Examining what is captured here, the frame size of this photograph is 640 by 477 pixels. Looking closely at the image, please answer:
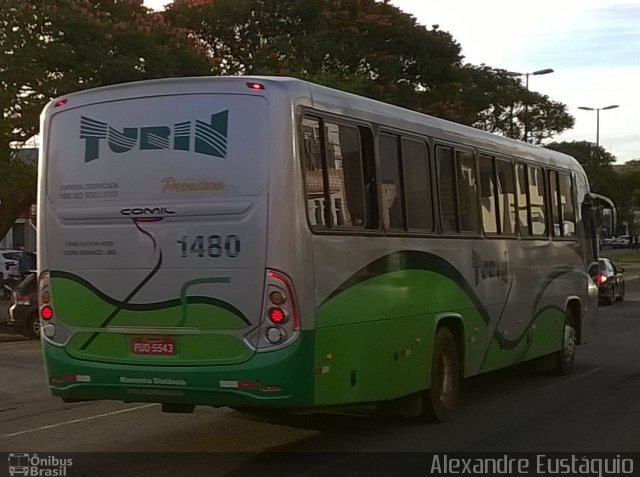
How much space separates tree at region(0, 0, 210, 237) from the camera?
66.8ft

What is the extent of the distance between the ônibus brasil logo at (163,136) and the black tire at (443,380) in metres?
3.34

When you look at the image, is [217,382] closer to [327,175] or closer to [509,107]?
[327,175]

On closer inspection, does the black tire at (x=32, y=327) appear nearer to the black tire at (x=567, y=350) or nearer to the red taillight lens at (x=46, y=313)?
the black tire at (x=567, y=350)

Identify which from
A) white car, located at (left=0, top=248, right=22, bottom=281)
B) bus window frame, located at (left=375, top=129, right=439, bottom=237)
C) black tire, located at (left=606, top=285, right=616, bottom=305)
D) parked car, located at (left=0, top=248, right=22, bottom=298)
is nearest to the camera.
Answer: bus window frame, located at (left=375, top=129, right=439, bottom=237)

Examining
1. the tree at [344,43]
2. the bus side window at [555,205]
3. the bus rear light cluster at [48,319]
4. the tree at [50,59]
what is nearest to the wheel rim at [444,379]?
the bus rear light cluster at [48,319]

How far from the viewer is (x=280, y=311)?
27.4ft

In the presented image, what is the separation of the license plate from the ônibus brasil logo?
5.02 ft

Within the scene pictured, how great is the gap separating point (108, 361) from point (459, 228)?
4.24 metres

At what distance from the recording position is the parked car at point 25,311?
66.9ft

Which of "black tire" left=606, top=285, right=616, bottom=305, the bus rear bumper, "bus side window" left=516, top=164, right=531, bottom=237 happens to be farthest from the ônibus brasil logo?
"black tire" left=606, top=285, right=616, bottom=305

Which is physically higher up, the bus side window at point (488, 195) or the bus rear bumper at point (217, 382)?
the bus side window at point (488, 195)

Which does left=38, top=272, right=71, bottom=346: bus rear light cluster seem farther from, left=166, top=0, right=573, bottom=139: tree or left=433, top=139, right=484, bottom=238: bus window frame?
left=166, top=0, right=573, bottom=139: tree

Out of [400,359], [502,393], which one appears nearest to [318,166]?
[400,359]

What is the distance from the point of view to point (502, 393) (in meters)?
13.2
